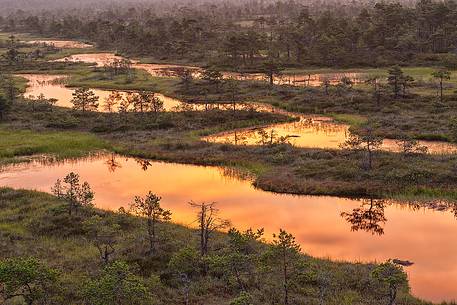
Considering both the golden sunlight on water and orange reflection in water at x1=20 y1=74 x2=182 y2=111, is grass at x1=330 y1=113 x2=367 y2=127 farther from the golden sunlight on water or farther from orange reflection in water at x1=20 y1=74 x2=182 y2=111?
the golden sunlight on water

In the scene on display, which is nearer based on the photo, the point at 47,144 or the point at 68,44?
the point at 47,144

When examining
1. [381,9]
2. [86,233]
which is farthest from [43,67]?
[86,233]

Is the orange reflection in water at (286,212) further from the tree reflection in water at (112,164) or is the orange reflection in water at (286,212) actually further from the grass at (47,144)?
the grass at (47,144)

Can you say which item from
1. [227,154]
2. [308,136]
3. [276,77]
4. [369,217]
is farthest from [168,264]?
[276,77]

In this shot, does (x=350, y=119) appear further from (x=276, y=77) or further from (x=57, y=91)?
(x=57, y=91)

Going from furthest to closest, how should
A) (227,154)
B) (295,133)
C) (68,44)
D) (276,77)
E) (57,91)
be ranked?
(68,44) < (276,77) < (57,91) < (295,133) < (227,154)
